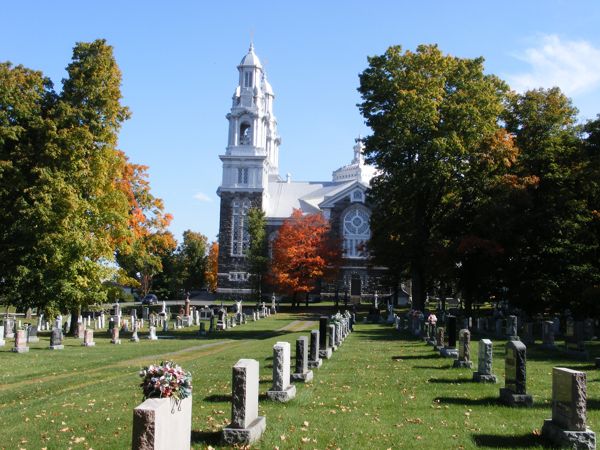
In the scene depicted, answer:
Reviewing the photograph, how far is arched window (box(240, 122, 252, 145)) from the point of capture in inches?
3187

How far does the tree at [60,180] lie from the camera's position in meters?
26.1

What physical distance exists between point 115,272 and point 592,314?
20.7 meters

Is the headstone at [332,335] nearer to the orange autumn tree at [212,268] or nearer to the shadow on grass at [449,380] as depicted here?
the shadow on grass at [449,380]

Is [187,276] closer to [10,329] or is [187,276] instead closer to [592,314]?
[10,329]

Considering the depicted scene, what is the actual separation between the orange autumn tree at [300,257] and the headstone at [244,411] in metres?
53.4

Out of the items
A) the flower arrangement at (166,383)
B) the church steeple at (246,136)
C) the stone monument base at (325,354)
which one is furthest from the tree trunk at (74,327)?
the church steeple at (246,136)

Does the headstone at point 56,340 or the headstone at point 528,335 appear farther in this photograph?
the headstone at point 528,335

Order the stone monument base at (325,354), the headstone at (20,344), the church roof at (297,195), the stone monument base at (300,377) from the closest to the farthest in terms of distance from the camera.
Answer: the stone monument base at (300,377), the stone monument base at (325,354), the headstone at (20,344), the church roof at (297,195)

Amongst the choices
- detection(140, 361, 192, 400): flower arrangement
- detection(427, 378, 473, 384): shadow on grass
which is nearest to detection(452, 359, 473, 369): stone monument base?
detection(427, 378, 473, 384): shadow on grass

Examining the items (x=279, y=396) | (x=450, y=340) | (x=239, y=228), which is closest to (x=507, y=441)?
(x=279, y=396)

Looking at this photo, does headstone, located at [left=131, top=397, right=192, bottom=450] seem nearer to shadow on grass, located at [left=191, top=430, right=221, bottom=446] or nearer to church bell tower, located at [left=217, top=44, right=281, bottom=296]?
shadow on grass, located at [left=191, top=430, right=221, bottom=446]

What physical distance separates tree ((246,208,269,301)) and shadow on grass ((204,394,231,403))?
5519 centimetres

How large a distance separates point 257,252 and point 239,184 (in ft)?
44.6

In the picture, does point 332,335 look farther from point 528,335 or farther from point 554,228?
point 554,228
